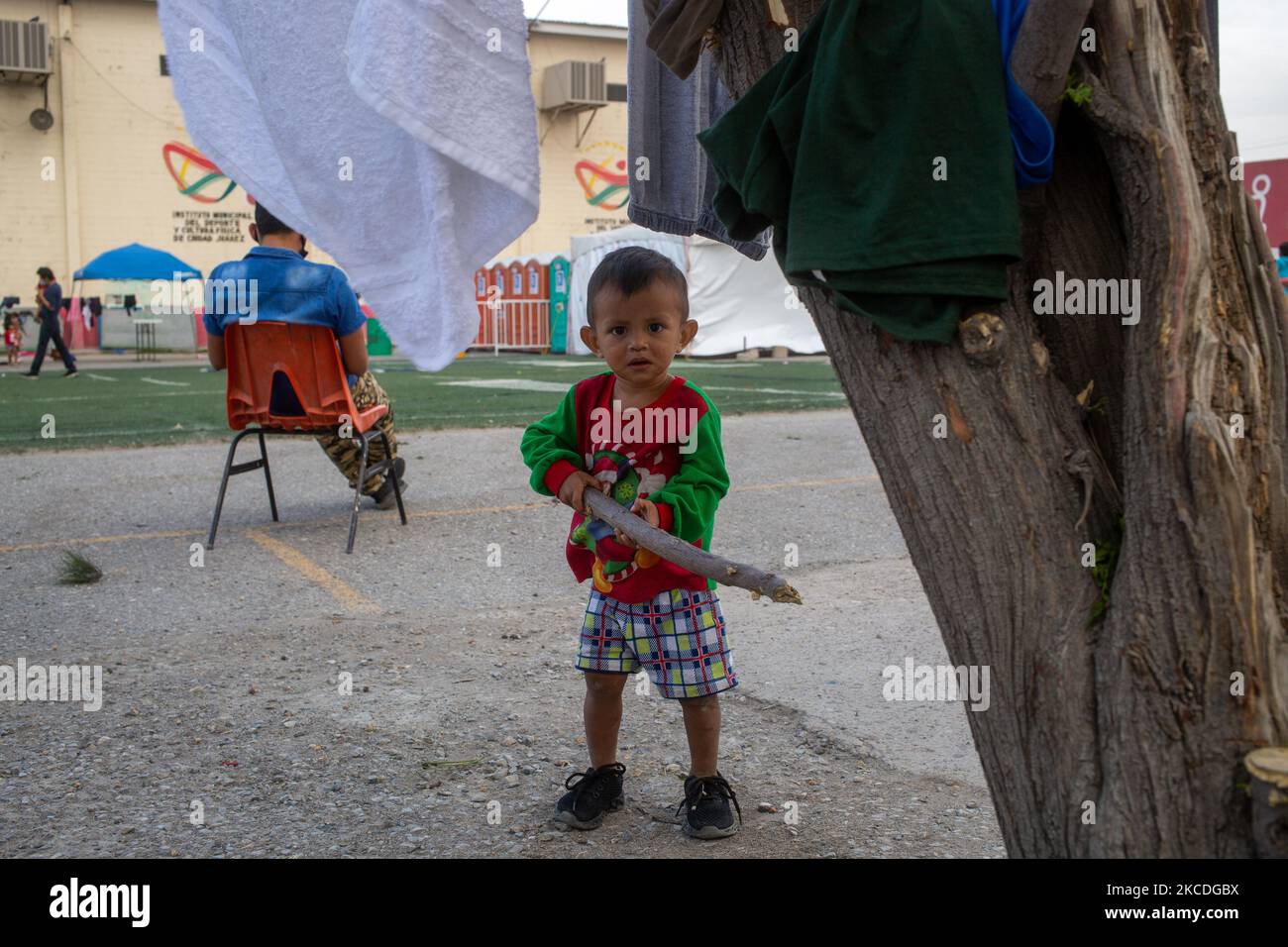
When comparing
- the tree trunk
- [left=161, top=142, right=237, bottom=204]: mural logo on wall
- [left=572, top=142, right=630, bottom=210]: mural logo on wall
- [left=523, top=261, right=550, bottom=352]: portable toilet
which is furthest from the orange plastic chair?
[left=572, top=142, right=630, bottom=210]: mural logo on wall

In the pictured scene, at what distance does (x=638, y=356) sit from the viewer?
2.87 m

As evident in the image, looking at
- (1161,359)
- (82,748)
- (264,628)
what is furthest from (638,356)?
(264,628)

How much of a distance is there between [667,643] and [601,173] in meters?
35.5

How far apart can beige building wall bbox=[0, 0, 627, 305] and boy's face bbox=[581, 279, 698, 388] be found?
28.0m

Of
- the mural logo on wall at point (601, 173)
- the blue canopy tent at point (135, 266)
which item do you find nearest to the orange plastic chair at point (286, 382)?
the blue canopy tent at point (135, 266)

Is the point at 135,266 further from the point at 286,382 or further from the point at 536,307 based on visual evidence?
the point at 286,382

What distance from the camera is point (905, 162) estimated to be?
A: 73.9 inches

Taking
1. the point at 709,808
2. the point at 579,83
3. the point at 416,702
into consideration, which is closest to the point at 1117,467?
the point at 709,808

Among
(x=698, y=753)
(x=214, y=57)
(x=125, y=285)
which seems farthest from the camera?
(x=125, y=285)

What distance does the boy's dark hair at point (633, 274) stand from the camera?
9.32 feet

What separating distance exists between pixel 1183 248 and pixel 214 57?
1.77 metres

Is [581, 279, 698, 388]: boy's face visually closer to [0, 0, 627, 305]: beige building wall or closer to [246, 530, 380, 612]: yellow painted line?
[246, 530, 380, 612]: yellow painted line

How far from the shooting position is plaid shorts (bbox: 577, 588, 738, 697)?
3.00m
